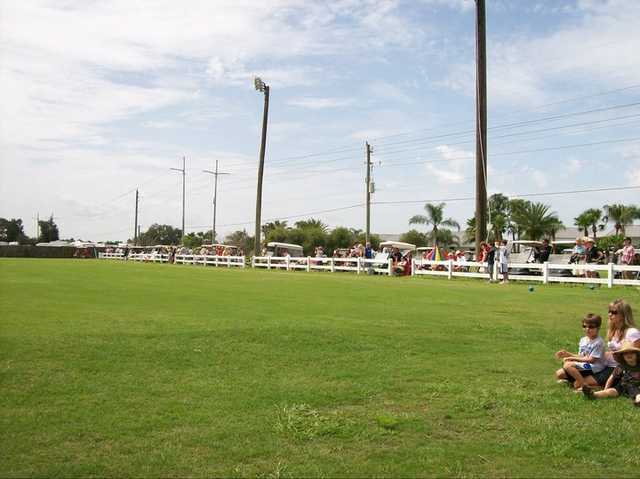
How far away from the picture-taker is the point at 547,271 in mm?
24500

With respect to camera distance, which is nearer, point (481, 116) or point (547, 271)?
point (547, 271)

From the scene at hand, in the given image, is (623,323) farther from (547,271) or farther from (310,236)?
(310,236)

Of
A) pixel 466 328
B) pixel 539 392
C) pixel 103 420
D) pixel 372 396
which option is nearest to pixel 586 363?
pixel 539 392

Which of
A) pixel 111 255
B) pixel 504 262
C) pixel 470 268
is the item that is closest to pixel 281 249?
pixel 111 255

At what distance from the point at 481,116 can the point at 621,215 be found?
177 feet

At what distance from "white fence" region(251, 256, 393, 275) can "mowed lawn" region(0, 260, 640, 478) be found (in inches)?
804

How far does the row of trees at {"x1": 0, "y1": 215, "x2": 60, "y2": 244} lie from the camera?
13062 centimetres

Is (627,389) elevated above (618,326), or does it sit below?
below

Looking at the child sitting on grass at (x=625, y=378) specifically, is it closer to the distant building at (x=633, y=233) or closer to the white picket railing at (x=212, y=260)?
the white picket railing at (x=212, y=260)

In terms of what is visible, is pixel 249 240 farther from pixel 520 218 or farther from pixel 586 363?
pixel 586 363

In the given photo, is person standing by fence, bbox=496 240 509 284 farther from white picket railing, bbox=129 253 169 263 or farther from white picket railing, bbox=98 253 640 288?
white picket railing, bbox=129 253 169 263

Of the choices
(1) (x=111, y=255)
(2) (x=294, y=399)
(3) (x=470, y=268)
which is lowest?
(2) (x=294, y=399)

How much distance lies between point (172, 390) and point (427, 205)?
7161 centimetres

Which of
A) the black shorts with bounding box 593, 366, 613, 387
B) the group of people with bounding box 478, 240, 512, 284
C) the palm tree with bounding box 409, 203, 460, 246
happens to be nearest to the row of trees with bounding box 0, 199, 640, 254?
the palm tree with bounding box 409, 203, 460, 246
